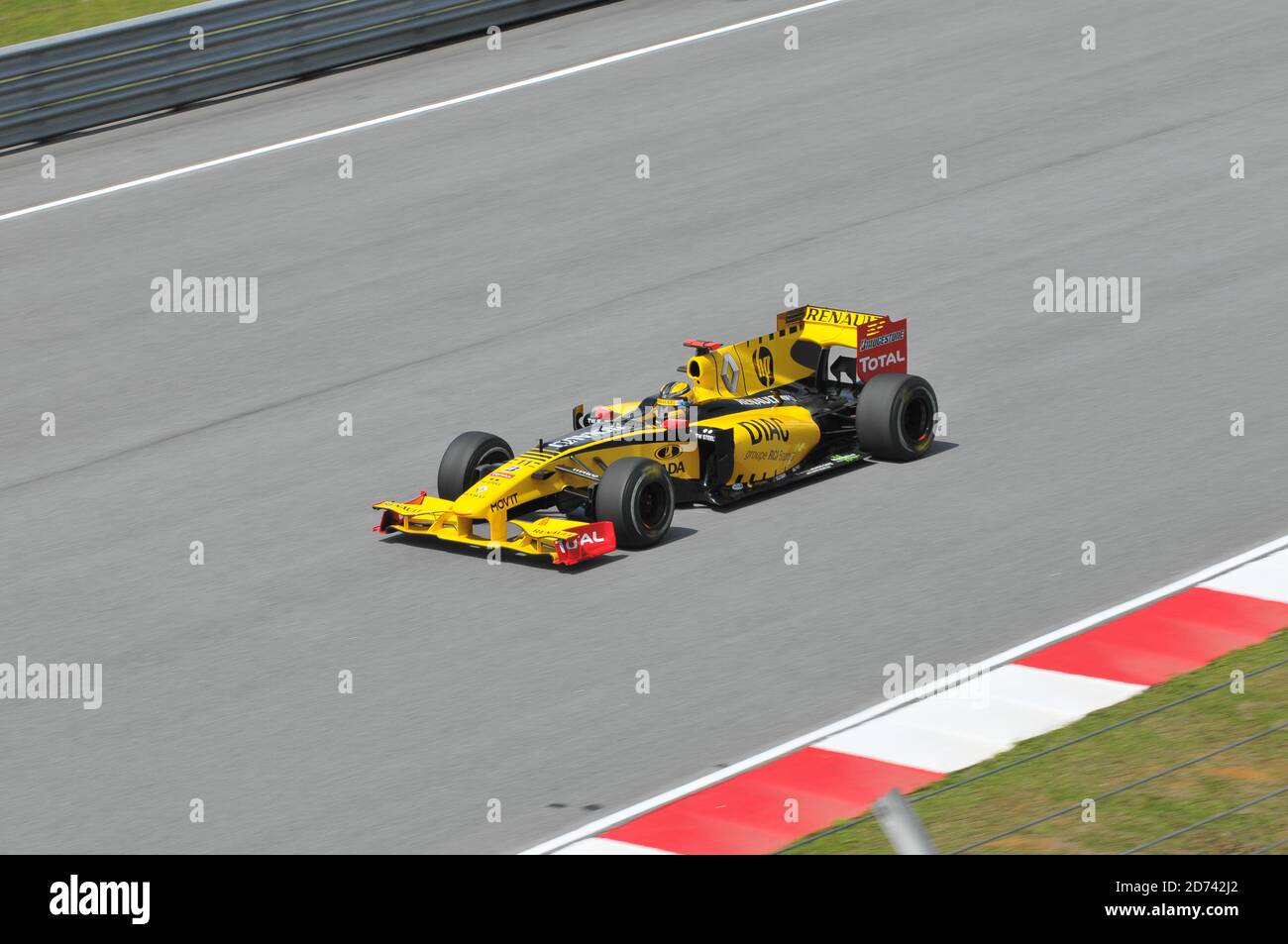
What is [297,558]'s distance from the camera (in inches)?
461

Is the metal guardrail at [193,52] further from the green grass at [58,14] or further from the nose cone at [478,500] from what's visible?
the nose cone at [478,500]

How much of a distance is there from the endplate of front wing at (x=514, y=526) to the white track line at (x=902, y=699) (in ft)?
7.44

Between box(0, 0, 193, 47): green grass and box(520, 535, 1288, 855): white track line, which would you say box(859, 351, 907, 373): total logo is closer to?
box(520, 535, 1288, 855): white track line

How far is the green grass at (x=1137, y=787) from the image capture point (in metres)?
7.57

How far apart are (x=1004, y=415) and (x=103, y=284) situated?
26.5ft

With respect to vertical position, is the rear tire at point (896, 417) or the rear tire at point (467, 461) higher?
the rear tire at point (896, 417)

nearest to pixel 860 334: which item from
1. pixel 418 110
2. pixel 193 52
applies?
pixel 418 110

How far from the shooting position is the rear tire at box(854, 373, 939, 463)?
12430 millimetres

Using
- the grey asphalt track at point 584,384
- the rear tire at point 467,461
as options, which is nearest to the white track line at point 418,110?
the grey asphalt track at point 584,384

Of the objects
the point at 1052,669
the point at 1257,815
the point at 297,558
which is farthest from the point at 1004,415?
the point at 1257,815

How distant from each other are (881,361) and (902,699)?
12.7 feet

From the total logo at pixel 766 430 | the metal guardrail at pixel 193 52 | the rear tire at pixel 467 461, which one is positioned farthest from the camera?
the metal guardrail at pixel 193 52

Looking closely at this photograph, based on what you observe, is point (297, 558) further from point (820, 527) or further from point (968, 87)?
point (968, 87)

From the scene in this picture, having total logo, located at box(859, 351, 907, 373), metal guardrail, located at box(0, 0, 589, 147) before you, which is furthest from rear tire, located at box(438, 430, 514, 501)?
metal guardrail, located at box(0, 0, 589, 147)
